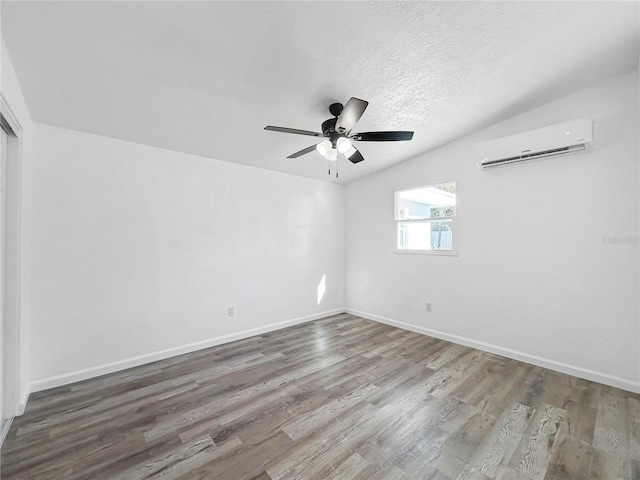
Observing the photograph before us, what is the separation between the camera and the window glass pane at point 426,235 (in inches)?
148

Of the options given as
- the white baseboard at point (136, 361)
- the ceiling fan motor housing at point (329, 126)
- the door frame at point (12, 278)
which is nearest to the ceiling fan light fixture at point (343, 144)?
the ceiling fan motor housing at point (329, 126)

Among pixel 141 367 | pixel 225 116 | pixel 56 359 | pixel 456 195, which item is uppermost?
pixel 225 116

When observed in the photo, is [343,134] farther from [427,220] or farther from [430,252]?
[430,252]

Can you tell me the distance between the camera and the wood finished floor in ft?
5.23

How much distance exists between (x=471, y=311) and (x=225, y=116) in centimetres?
368

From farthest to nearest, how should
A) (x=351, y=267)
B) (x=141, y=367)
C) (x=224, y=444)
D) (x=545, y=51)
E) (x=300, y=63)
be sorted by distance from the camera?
(x=351, y=267)
(x=141, y=367)
(x=545, y=51)
(x=300, y=63)
(x=224, y=444)

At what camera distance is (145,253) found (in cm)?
296

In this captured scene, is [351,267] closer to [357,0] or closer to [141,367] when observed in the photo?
[141,367]

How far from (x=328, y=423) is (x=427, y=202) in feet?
Answer: 10.8

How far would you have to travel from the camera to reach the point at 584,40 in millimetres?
2082

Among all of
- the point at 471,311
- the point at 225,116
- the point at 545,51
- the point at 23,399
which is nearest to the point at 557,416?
the point at 471,311

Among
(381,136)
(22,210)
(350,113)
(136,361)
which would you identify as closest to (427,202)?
(381,136)

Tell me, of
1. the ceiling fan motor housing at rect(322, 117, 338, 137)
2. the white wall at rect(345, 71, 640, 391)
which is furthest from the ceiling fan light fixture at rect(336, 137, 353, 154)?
the white wall at rect(345, 71, 640, 391)

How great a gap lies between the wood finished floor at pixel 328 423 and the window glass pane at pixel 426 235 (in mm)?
1549
